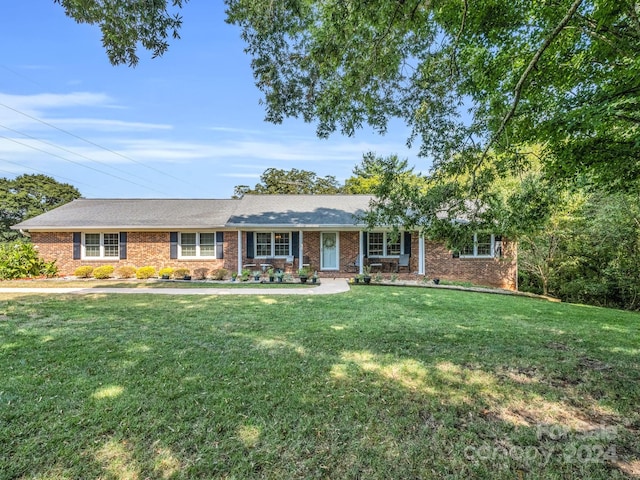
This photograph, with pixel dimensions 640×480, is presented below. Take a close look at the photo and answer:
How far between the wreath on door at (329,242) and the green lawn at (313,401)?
31.6ft

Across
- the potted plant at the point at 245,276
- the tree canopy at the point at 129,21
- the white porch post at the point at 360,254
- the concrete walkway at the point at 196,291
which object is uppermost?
the tree canopy at the point at 129,21

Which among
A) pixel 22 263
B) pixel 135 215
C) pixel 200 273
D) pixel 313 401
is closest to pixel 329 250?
pixel 200 273

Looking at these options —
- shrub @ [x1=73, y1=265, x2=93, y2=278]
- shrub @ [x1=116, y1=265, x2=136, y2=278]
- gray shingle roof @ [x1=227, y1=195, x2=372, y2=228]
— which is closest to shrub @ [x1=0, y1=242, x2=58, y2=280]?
shrub @ [x1=73, y1=265, x2=93, y2=278]

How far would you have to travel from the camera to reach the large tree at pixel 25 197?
1014 inches

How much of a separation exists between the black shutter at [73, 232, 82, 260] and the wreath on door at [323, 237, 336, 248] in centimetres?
1186

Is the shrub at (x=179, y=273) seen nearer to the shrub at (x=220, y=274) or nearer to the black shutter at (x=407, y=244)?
the shrub at (x=220, y=274)

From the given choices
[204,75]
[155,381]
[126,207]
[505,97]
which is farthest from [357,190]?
[155,381]

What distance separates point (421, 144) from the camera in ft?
18.5

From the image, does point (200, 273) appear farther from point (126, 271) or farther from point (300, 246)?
point (300, 246)

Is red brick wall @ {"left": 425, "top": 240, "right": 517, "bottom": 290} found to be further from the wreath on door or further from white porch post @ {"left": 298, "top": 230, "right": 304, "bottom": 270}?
white porch post @ {"left": 298, "top": 230, "right": 304, "bottom": 270}

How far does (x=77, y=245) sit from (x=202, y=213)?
19.6 feet

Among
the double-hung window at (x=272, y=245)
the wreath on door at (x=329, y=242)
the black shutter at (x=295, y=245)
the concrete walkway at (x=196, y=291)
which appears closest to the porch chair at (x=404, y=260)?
the wreath on door at (x=329, y=242)

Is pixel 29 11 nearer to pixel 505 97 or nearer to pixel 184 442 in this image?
pixel 184 442

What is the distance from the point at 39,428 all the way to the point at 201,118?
15.8 m
